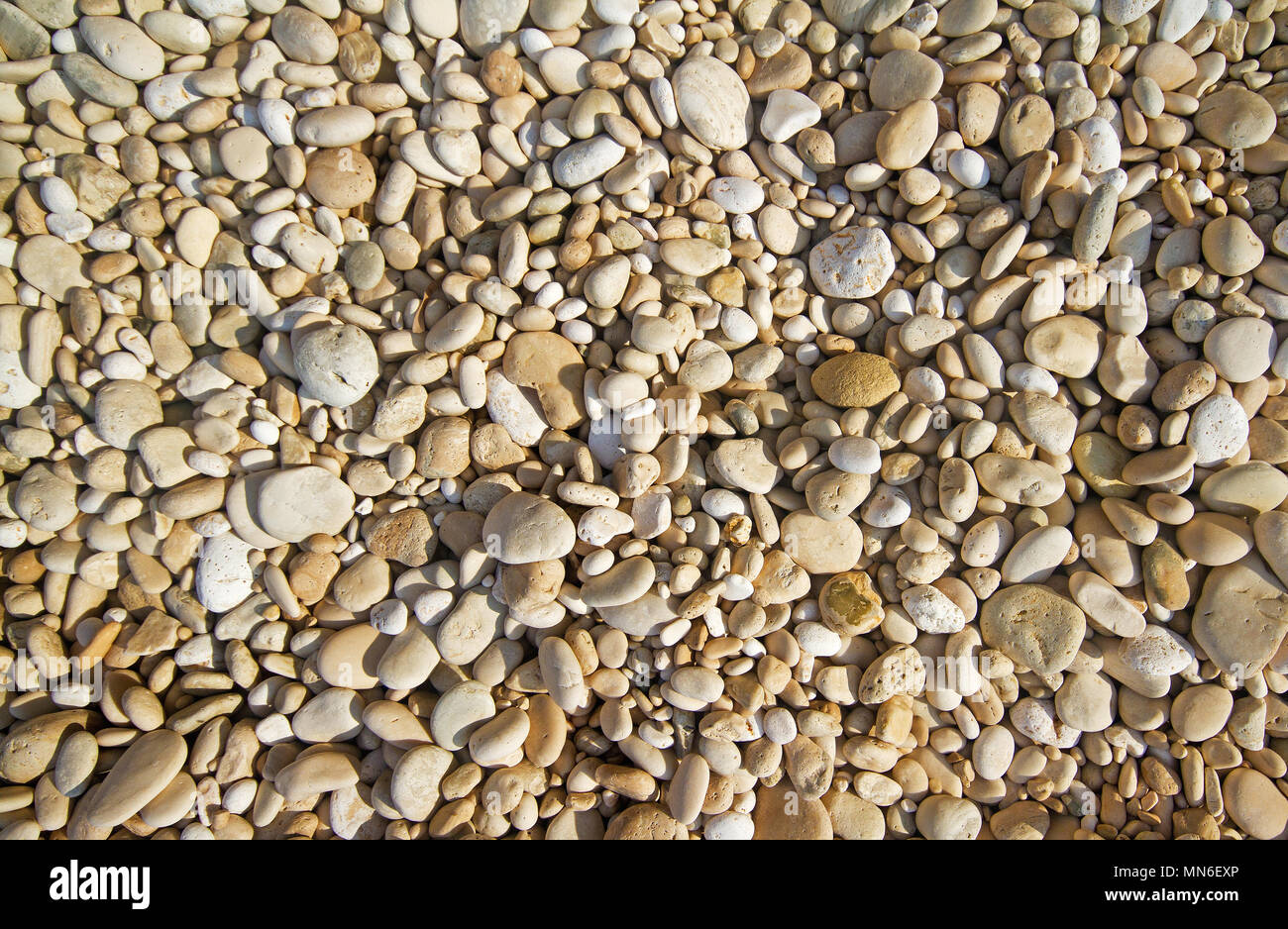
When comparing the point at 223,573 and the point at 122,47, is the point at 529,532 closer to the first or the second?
the point at 223,573

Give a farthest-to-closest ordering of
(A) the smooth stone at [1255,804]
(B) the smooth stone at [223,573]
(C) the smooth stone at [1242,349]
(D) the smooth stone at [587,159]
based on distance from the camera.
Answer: (D) the smooth stone at [587,159] → (B) the smooth stone at [223,573] → (C) the smooth stone at [1242,349] → (A) the smooth stone at [1255,804]

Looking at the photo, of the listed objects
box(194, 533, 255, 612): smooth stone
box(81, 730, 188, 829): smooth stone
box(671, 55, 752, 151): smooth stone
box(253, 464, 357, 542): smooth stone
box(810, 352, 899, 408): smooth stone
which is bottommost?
box(81, 730, 188, 829): smooth stone

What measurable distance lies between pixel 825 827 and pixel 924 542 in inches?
38.9

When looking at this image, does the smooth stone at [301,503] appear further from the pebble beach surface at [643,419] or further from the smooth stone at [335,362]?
the smooth stone at [335,362]

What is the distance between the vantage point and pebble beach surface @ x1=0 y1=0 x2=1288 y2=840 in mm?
2400

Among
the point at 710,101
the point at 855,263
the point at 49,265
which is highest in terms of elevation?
the point at 710,101

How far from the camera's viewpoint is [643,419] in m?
2.48

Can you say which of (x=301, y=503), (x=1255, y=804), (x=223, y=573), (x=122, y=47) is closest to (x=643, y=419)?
(x=301, y=503)

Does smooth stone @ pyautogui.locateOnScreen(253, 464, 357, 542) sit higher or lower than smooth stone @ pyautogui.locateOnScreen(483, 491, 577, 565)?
lower

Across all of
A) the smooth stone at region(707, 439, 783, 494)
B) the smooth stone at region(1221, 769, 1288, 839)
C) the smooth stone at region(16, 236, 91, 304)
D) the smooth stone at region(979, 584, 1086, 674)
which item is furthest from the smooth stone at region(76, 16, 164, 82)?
the smooth stone at region(1221, 769, 1288, 839)

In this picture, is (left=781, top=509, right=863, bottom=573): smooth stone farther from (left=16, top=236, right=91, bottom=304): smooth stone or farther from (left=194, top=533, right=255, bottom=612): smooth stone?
(left=16, top=236, right=91, bottom=304): smooth stone

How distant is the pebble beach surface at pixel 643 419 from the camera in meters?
2.40

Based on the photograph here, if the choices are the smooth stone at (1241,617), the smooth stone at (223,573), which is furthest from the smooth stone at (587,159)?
the smooth stone at (1241,617)

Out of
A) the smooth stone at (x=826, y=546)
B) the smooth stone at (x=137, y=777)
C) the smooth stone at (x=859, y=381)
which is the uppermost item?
the smooth stone at (x=859, y=381)
